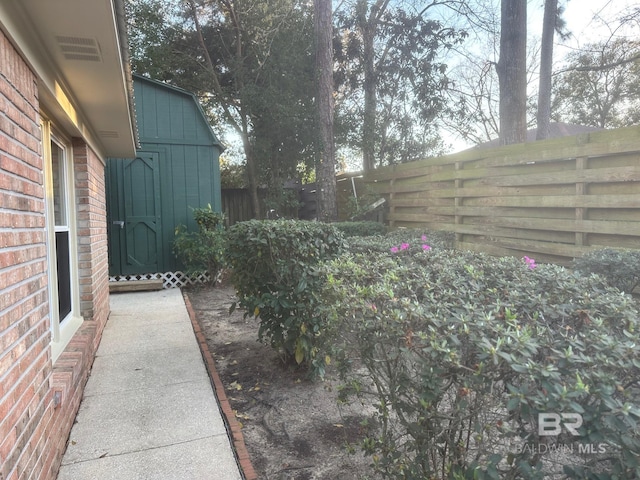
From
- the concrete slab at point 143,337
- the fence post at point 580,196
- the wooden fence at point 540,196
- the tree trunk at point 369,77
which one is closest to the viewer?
the wooden fence at point 540,196

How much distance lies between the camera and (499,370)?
117cm

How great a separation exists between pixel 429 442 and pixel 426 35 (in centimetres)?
1166

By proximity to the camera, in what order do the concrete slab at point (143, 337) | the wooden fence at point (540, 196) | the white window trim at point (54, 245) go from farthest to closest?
the concrete slab at point (143, 337) < the wooden fence at point (540, 196) < the white window trim at point (54, 245)

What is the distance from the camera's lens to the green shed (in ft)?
23.3

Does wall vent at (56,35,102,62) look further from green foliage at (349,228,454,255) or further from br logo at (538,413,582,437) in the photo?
br logo at (538,413,582,437)

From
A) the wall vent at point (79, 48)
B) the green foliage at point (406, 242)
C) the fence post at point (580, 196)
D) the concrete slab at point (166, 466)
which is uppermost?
the wall vent at point (79, 48)

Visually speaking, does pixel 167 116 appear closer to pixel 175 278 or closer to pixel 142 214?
pixel 142 214

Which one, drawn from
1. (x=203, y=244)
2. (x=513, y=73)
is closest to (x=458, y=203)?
(x=513, y=73)

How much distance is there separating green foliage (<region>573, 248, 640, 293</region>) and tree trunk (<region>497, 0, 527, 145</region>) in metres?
3.93

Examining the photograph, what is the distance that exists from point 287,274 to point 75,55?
199 centimetres

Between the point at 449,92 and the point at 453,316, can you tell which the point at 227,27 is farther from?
the point at 453,316

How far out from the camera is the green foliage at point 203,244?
276 inches

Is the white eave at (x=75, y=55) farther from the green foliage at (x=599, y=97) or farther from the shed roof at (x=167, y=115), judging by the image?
the green foliage at (x=599, y=97)

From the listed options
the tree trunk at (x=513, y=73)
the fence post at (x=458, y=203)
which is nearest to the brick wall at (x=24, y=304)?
the fence post at (x=458, y=203)
